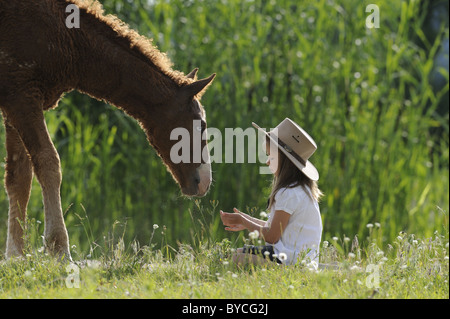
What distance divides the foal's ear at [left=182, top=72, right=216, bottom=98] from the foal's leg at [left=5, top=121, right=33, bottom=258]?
Answer: 4.71 feet

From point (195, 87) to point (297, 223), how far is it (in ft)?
4.09

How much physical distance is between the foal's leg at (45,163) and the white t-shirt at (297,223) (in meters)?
Answer: 1.45

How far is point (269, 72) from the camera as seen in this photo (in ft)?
25.2

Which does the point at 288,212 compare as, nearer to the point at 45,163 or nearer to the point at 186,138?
the point at 186,138

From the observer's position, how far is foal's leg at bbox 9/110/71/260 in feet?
14.8

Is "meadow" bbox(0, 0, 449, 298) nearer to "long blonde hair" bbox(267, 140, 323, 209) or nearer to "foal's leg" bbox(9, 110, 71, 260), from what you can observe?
"foal's leg" bbox(9, 110, 71, 260)

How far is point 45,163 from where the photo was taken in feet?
→ 15.1

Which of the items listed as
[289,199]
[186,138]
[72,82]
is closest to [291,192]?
[289,199]

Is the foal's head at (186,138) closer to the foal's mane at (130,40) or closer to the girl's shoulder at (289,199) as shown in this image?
the foal's mane at (130,40)

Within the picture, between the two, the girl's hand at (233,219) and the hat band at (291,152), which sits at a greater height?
the hat band at (291,152)

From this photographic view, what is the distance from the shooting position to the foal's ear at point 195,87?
15.3ft
